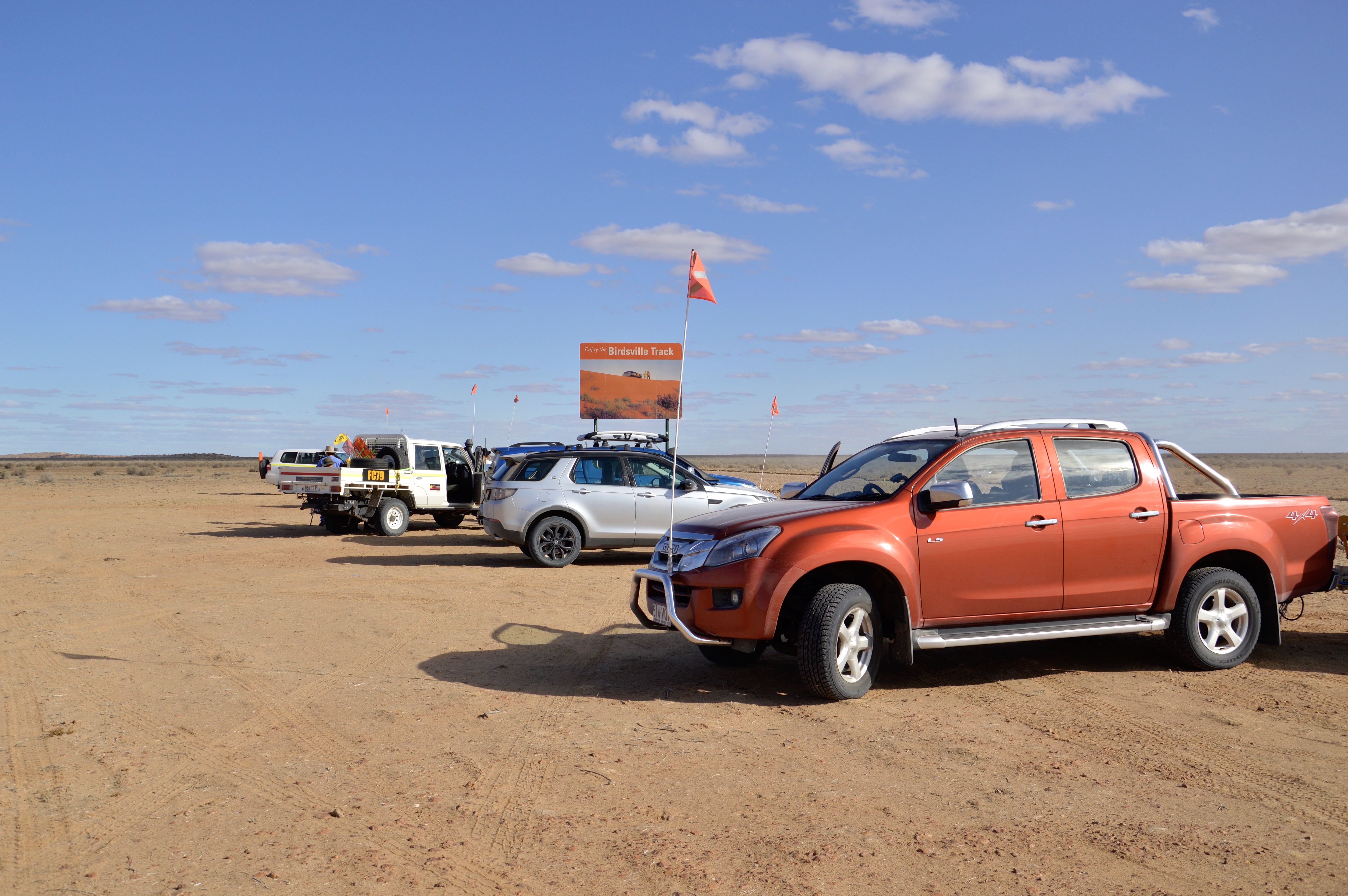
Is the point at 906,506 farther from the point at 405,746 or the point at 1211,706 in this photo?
the point at 405,746

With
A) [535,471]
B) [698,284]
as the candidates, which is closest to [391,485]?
[535,471]

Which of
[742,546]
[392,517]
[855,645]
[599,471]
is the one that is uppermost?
[599,471]

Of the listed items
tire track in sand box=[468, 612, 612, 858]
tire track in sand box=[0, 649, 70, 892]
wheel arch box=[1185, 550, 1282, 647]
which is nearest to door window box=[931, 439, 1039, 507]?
wheel arch box=[1185, 550, 1282, 647]

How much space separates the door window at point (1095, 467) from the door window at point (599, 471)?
8.07 meters

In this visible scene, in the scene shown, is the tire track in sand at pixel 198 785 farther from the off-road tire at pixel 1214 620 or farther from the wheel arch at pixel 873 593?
the off-road tire at pixel 1214 620

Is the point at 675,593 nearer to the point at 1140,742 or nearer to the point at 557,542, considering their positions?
the point at 1140,742

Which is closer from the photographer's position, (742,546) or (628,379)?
(742,546)

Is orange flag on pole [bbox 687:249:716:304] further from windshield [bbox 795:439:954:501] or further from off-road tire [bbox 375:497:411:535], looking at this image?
off-road tire [bbox 375:497:411:535]

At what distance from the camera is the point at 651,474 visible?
14750mm

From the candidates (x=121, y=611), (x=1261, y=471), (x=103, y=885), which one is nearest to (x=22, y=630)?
(x=121, y=611)

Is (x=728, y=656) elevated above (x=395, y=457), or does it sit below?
below

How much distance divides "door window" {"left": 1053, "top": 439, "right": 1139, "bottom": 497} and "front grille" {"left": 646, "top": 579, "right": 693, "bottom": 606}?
9.34 feet

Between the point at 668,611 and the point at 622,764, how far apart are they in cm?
163

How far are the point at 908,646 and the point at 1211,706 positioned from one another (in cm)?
200
